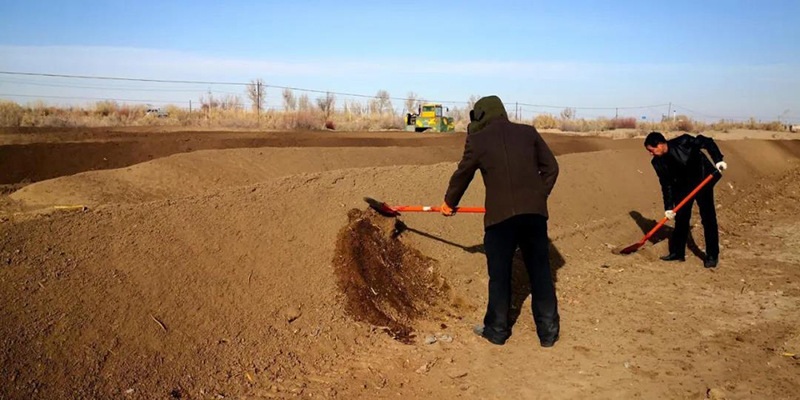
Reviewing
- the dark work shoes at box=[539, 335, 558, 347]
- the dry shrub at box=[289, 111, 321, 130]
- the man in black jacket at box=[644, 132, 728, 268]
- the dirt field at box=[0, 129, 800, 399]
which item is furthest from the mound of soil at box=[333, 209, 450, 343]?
the dry shrub at box=[289, 111, 321, 130]

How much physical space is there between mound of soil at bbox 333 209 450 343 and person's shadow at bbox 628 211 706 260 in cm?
432

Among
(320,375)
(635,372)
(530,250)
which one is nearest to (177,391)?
(320,375)

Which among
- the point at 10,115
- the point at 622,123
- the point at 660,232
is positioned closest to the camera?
the point at 660,232

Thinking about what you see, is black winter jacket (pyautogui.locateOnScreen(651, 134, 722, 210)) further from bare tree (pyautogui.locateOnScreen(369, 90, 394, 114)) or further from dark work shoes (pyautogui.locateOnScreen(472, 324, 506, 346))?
bare tree (pyautogui.locateOnScreen(369, 90, 394, 114))

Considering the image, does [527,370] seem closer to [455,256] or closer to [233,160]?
[455,256]

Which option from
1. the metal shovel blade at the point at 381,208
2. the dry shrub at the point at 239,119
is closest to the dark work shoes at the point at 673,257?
the metal shovel blade at the point at 381,208

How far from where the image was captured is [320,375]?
499 centimetres

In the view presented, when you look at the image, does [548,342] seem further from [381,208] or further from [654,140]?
[654,140]

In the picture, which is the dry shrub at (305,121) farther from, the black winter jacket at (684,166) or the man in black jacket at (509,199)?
the man in black jacket at (509,199)

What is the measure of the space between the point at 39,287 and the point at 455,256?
4.43 meters

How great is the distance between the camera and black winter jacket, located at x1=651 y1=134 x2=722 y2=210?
28.5 ft

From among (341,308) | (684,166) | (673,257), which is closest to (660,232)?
(673,257)

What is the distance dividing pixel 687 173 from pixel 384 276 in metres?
4.48

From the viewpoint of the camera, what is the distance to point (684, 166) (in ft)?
28.9
